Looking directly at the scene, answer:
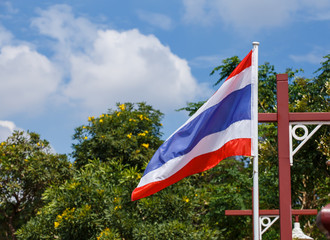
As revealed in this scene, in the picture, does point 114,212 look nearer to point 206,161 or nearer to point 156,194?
point 156,194

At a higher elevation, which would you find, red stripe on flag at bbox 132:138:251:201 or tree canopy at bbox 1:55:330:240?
tree canopy at bbox 1:55:330:240

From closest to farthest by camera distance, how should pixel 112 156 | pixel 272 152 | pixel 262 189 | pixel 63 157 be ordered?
pixel 272 152
pixel 262 189
pixel 112 156
pixel 63 157

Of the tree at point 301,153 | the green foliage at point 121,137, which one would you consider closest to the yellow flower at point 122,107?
the green foliage at point 121,137

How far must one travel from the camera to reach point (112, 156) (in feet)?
72.0

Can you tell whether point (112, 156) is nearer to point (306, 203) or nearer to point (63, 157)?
point (63, 157)

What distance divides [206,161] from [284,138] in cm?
102

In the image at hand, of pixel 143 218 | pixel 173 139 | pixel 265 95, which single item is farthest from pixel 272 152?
pixel 173 139

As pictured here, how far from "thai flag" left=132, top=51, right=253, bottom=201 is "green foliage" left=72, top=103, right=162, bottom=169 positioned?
49.4 feet

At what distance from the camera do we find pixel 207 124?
19.9ft

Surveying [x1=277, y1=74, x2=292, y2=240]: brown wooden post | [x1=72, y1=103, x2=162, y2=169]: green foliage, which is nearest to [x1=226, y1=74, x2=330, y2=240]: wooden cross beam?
[x1=277, y1=74, x2=292, y2=240]: brown wooden post

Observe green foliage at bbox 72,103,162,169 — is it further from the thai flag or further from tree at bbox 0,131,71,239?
the thai flag

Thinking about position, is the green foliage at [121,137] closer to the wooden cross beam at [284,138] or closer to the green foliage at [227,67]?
the green foliage at [227,67]

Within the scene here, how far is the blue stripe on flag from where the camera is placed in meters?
5.85

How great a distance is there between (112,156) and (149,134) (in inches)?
84.9
